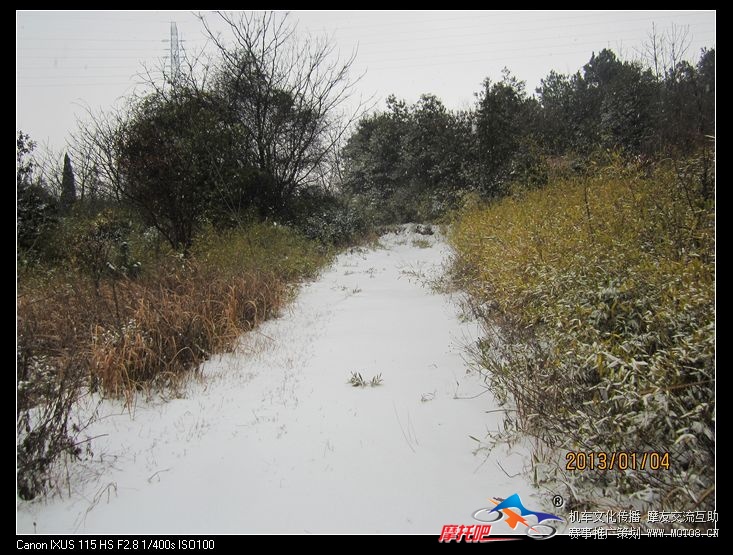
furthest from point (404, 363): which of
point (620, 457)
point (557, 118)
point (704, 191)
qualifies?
point (557, 118)

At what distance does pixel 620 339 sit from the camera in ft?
6.92

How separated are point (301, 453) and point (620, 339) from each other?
6.82 feet

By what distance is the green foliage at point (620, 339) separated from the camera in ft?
5.22

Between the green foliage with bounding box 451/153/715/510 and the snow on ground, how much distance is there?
0.32 m

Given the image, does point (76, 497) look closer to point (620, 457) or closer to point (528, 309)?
point (620, 457)

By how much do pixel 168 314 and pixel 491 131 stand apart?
522 inches

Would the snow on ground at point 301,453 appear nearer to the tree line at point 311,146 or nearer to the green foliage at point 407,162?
the tree line at point 311,146

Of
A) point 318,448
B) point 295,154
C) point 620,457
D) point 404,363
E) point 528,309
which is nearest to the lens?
point 620,457

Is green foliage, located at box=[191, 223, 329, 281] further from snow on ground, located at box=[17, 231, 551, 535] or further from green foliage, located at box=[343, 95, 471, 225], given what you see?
green foliage, located at box=[343, 95, 471, 225]

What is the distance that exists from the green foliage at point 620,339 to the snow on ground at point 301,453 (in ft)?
1.06

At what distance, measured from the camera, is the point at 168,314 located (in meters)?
3.79

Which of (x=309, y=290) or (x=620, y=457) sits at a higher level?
(x=309, y=290)

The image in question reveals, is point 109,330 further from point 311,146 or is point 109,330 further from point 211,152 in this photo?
point 311,146

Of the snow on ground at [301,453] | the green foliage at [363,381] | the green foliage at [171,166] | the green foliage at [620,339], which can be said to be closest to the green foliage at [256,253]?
the green foliage at [171,166]
